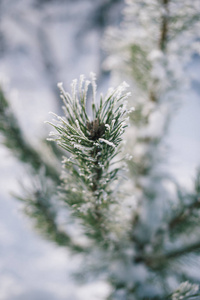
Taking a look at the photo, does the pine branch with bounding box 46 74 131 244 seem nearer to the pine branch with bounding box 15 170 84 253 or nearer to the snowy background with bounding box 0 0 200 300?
the pine branch with bounding box 15 170 84 253

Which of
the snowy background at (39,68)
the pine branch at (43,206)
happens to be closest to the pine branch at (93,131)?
the pine branch at (43,206)

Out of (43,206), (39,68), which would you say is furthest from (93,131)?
(39,68)

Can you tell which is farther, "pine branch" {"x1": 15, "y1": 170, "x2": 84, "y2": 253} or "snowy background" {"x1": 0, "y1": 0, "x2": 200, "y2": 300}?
"snowy background" {"x1": 0, "y1": 0, "x2": 200, "y2": 300}

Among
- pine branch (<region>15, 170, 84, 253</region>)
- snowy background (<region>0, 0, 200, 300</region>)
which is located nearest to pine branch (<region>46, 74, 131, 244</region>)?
pine branch (<region>15, 170, 84, 253</region>)

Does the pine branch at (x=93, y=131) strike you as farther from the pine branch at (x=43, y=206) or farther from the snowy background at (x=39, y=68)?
the snowy background at (x=39, y=68)

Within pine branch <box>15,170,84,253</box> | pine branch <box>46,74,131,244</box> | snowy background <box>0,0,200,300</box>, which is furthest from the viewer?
snowy background <box>0,0,200,300</box>

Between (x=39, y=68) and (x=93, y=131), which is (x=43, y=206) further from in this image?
(x=39, y=68)

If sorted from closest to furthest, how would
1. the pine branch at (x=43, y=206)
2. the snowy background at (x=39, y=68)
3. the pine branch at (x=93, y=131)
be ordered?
the pine branch at (x=93, y=131)
the pine branch at (x=43, y=206)
the snowy background at (x=39, y=68)

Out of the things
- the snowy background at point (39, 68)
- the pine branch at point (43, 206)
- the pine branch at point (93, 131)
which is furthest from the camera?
the snowy background at point (39, 68)

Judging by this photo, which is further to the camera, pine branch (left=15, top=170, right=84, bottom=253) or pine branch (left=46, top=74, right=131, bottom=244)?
pine branch (left=15, top=170, right=84, bottom=253)

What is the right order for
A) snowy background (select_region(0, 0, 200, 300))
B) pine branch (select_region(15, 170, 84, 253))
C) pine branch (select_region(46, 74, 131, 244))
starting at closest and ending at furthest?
pine branch (select_region(46, 74, 131, 244))
pine branch (select_region(15, 170, 84, 253))
snowy background (select_region(0, 0, 200, 300))

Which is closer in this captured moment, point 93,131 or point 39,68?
point 93,131

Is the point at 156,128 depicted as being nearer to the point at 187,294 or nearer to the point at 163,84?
the point at 163,84

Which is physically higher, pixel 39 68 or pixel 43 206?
pixel 39 68
